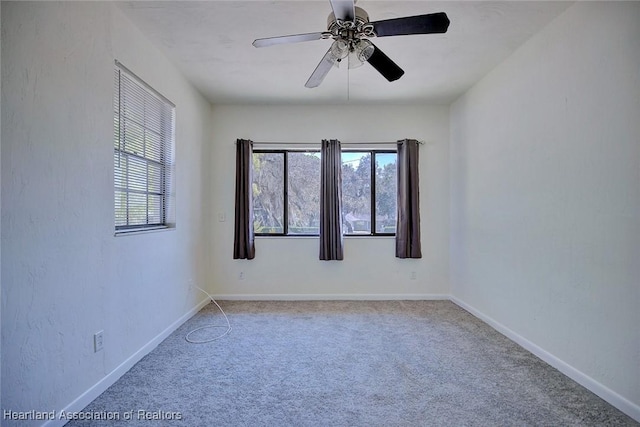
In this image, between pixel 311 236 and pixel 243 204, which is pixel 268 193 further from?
pixel 311 236

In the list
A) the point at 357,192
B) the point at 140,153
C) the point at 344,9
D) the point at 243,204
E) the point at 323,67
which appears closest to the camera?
the point at 344,9

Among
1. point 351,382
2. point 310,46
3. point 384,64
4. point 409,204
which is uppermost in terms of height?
point 310,46

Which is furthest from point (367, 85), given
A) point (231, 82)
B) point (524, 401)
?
point (524, 401)

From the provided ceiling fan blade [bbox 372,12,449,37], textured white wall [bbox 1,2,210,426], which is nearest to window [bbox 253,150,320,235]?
textured white wall [bbox 1,2,210,426]

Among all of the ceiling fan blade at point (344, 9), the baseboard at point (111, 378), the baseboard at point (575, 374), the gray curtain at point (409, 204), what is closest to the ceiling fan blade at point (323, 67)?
the ceiling fan blade at point (344, 9)

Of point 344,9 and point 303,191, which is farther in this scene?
point 303,191

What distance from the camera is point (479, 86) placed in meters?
3.45

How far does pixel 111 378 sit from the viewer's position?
2.11 meters

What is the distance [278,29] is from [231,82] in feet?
3.93

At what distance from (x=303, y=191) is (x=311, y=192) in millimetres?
109

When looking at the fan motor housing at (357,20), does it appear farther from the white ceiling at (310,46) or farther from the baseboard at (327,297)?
the baseboard at (327,297)

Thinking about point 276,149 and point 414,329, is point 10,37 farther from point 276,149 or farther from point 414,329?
point 414,329

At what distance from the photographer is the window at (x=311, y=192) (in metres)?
4.29

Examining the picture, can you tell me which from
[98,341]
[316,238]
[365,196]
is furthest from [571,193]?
[98,341]
